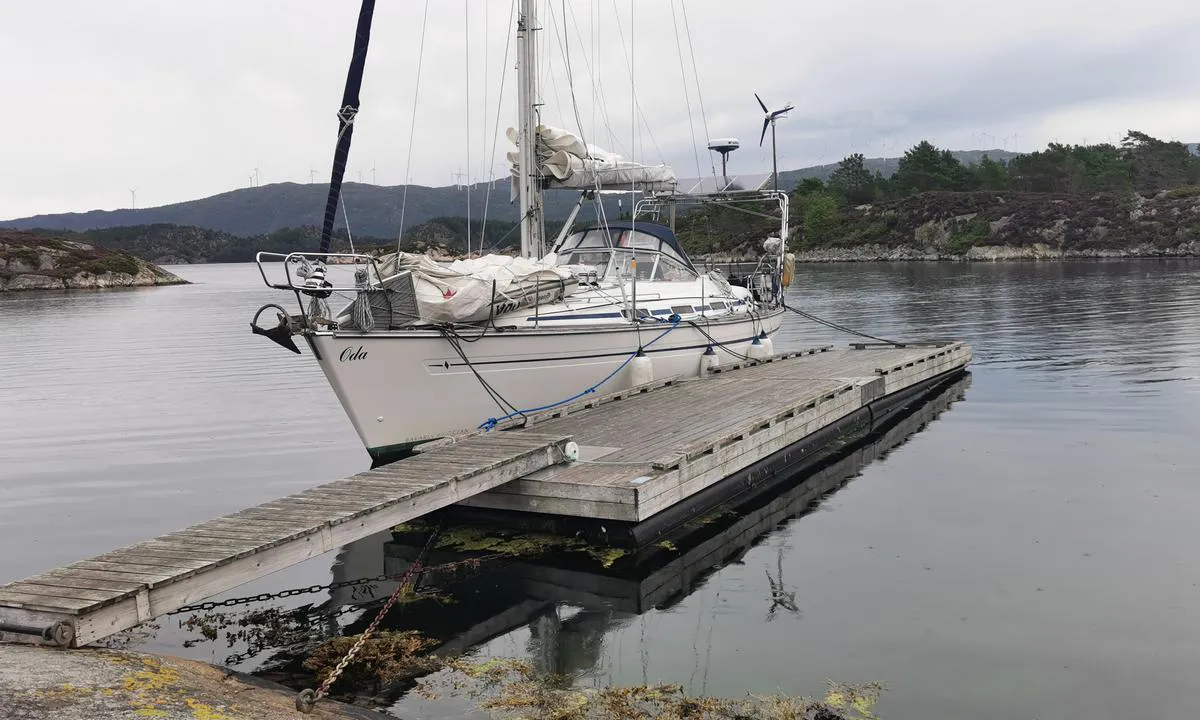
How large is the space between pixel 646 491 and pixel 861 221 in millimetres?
105530

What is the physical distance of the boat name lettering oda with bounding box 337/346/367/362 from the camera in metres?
12.3

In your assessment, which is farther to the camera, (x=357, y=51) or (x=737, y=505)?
(x=357, y=51)

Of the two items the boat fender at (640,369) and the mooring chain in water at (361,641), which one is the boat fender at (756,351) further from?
the mooring chain in water at (361,641)

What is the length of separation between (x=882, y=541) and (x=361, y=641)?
568cm

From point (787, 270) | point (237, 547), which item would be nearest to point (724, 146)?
point (787, 270)

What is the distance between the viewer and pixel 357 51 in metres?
12.7

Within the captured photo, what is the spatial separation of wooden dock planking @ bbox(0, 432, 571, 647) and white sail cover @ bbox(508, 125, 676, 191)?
9.18 meters

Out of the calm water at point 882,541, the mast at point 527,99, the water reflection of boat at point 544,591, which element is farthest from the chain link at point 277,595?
the mast at point 527,99

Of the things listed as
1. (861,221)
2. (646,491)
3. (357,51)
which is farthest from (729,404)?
(861,221)

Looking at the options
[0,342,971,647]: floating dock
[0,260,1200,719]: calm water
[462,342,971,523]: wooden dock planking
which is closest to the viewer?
[0,342,971,647]: floating dock

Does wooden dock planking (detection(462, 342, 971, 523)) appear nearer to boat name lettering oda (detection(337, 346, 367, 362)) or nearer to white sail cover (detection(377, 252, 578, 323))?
white sail cover (detection(377, 252, 578, 323))

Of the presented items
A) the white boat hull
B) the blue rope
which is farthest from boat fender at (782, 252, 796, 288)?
the white boat hull

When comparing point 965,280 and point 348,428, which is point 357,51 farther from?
point 965,280

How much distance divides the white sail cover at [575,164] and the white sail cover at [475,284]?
11.0ft
